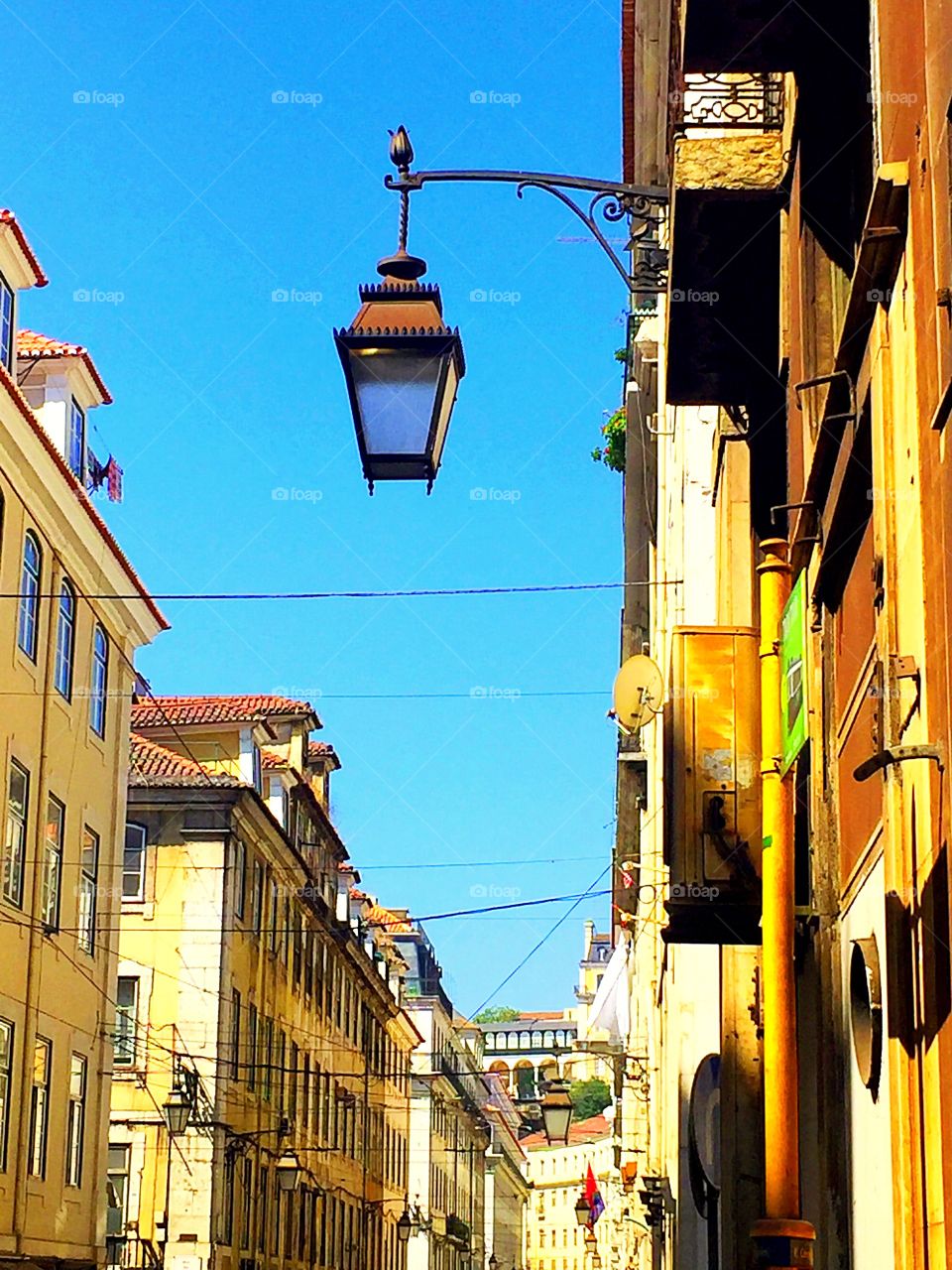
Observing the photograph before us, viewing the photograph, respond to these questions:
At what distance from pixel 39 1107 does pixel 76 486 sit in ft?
27.0

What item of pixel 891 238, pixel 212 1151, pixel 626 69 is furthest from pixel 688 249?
pixel 212 1151

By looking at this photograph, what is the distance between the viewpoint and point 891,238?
5207mm

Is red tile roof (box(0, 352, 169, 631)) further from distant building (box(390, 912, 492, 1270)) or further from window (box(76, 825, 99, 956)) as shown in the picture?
distant building (box(390, 912, 492, 1270))

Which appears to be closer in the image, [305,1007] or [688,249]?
[688,249]

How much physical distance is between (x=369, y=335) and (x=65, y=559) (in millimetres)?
19027

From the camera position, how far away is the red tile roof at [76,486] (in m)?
23.0

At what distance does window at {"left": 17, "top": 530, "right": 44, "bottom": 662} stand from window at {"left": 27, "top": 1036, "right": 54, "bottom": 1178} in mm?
5153

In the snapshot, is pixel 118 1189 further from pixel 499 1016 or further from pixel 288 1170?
pixel 499 1016

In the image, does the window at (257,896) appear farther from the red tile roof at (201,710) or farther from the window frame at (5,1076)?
the window frame at (5,1076)

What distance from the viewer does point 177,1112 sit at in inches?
1300

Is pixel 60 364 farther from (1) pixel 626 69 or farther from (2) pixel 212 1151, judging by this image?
(2) pixel 212 1151

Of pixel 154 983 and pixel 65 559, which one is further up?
pixel 65 559

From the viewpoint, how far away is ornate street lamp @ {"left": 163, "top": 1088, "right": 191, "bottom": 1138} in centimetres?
3297
